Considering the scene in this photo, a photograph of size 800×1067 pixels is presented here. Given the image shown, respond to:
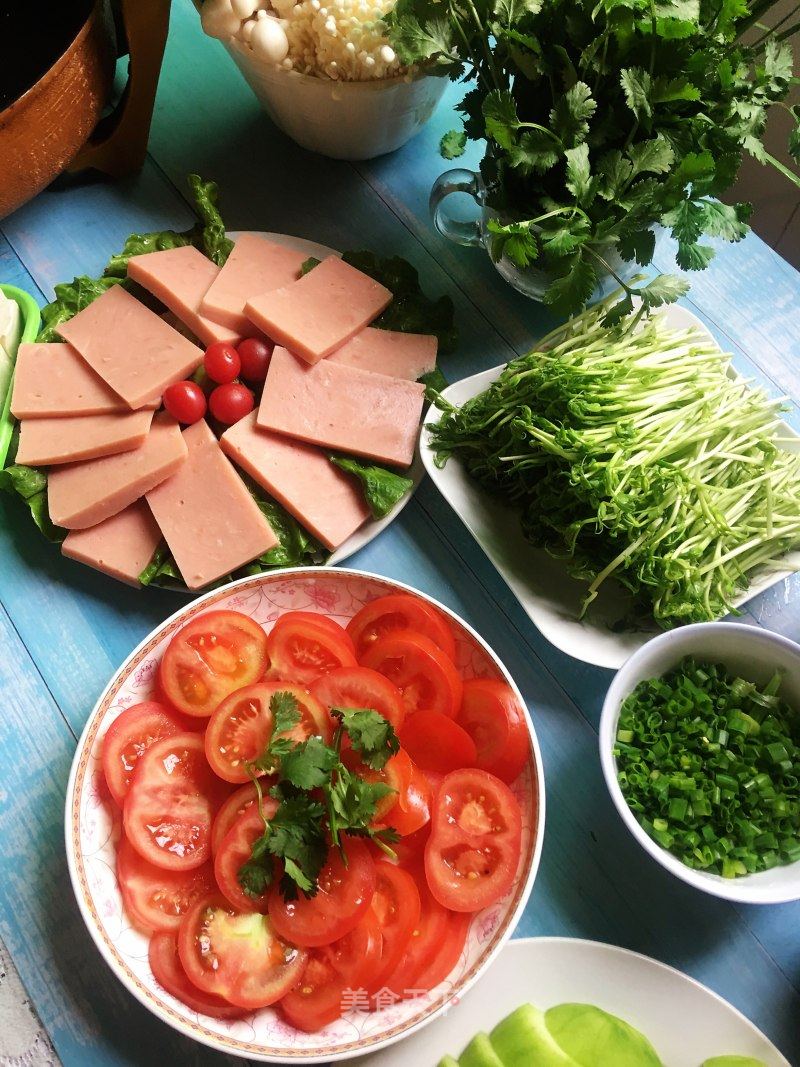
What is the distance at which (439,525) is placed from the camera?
176 cm

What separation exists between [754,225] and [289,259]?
167 centimetres

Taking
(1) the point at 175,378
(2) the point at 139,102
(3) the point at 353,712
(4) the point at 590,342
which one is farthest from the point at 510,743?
(2) the point at 139,102

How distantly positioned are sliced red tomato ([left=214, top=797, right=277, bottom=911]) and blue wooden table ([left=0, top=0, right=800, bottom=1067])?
31 cm

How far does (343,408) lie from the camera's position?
1739 mm

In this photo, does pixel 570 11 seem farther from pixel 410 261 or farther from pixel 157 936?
pixel 157 936

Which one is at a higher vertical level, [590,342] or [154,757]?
[590,342]

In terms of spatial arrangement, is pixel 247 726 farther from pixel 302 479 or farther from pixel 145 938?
pixel 302 479

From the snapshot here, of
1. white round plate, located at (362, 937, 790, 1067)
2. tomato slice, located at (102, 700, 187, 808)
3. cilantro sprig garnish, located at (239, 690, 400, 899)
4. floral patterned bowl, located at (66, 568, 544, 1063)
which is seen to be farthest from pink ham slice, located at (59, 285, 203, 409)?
white round plate, located at (362, 937, 790, 1067)

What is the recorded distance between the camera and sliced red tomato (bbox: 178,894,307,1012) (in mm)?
1288

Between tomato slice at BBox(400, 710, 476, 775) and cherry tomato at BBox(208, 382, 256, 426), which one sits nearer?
tomato slice at BBox(400, 710, 476, 775)

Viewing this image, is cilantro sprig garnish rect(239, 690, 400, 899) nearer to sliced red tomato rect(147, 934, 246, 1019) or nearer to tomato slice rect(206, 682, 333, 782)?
tomato slice rect(206, 682, 333, 782)

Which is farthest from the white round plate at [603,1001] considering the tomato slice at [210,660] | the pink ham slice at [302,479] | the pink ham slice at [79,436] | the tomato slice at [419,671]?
the pink ham slice at [79,436]

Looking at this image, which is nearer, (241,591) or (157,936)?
(157,936)

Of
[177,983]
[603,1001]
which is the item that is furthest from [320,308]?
[603,1001]
